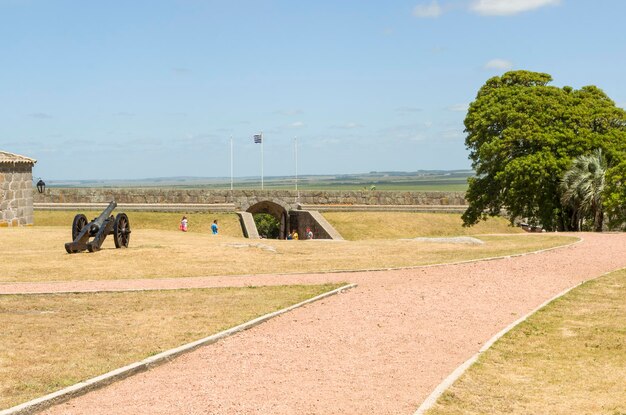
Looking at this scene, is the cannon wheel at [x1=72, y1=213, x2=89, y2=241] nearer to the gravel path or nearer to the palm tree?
the gravel path

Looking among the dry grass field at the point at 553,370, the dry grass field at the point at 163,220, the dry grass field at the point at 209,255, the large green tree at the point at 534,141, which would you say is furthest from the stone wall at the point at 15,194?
the dry grass field at the point at 553,370

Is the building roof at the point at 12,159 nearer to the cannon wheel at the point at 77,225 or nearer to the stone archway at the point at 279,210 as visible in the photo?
the cannon wheel at the point at 77,225

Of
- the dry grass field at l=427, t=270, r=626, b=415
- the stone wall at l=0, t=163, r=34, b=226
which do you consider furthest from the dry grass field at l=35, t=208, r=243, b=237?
the dry grass field at l=427, t=270, r=626, b=415

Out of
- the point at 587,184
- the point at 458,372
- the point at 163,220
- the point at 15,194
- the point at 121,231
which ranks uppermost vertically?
the point at 587,184

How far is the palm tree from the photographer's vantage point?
1412 inches

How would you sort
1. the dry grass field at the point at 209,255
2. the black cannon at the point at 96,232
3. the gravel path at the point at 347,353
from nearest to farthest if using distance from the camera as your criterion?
the gravel path at the point at 347,353, the dry grass field at the point at 209,255, the black cannon at the point at 96,232

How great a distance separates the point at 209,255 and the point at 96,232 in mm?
3824

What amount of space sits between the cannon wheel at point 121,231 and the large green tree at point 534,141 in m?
19.7

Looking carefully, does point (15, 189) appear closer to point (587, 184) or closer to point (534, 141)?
point (534, 141)

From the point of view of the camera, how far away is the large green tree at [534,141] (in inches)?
1512

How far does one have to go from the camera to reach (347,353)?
11.3m

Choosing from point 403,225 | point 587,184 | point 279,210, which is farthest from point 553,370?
Result: point 279,210

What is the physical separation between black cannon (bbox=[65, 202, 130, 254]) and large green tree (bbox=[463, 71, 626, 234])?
19913mm

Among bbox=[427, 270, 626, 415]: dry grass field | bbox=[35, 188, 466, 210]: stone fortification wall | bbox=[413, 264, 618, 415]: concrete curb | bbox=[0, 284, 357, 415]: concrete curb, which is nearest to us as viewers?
bbox=[0, 284, 357, 415]: concrete curb
